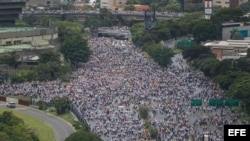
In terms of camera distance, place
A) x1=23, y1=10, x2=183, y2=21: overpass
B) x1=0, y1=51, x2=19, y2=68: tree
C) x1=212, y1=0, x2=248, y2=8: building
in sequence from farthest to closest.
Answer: x1=212, y1=0, x2=248, y2=8: building → x1=23, y1=10, x2=183, y2=21: overpass → x1=0, y1=51, x2=19, y2=68: tree

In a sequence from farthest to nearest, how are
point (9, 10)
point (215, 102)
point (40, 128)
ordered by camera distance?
point (9, 10) < point (215, 102) < point (40, 128)

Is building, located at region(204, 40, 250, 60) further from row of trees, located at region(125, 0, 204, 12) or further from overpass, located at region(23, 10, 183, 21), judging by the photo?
row of trees, located at region(125, 0, 204, 12)

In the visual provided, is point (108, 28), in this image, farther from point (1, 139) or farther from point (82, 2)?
point (1, 139)

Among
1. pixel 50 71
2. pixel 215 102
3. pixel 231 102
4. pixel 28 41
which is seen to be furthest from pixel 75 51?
pixel 231 102

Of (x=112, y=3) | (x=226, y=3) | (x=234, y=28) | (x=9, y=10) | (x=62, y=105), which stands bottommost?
(x=62, y=105)

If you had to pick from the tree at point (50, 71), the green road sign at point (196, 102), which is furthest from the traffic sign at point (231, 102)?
the tree at point (50, 71)

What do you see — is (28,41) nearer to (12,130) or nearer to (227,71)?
(227,71)

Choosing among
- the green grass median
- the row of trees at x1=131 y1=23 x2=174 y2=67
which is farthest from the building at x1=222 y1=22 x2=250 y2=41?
the green grass median

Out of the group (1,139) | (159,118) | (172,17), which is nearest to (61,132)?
(159,118)
